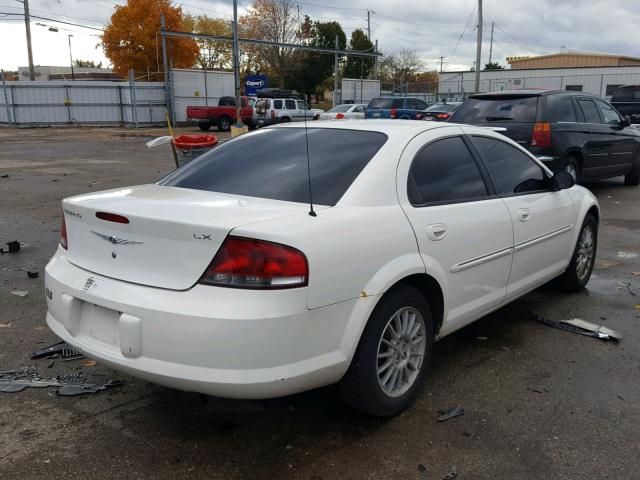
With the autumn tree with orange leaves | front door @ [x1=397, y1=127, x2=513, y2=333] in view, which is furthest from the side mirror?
the autumn tree with orange leaves

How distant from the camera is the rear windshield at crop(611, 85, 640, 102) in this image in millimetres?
21406

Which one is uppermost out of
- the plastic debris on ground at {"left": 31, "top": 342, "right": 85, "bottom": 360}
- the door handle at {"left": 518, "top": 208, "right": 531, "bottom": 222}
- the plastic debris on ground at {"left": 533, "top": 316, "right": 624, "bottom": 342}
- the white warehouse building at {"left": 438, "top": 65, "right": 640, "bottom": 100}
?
the white warehouse building at {"left": 438, "top": 65, "right": 640, "bottom": 100}

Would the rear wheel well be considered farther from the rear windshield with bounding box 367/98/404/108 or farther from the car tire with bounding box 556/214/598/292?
the rear windshield with bounding box 367/98/404/108

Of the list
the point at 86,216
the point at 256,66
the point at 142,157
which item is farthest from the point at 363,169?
the point at 256,66

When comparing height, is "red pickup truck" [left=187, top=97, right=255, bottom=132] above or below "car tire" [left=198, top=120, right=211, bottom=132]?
above

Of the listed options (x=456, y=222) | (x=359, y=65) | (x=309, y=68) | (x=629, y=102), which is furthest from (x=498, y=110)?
(x=359, y=65)

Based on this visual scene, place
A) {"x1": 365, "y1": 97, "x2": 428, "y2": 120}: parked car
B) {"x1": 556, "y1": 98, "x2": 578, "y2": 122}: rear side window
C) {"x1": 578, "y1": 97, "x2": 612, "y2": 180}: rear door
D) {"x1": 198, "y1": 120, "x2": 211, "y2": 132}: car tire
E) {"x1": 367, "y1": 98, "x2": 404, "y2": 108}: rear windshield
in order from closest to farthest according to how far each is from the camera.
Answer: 1. {"x1": 556, "y1": 98, "x2": 578, "y2": 122}: rear side window
2. {"x1": 578, "y1": 97, "x2": 612, "y2": 180}: rear door
3. {"x1": 365, "y1": 97, "x2": 428, "y2": 120}: parked car
4. {"x1": 367, "y1": 98, "x2": 404, "y2": 108}: rear windshield
5. {"x1": 198, "y1": 120, "x2": 211, "y2": 132}: car tire

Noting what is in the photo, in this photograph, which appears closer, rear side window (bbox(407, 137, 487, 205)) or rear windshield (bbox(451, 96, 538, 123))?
rear side window (bbox(407, 137, 487, 205))

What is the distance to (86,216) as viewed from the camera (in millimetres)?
3076

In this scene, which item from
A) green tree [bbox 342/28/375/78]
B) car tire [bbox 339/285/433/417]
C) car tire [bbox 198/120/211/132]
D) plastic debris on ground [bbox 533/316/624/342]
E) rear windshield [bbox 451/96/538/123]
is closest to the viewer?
car tire [bbox 339/285/433/417]

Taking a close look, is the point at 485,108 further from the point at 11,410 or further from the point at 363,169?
the point at 11,410

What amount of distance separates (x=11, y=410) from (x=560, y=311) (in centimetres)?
404

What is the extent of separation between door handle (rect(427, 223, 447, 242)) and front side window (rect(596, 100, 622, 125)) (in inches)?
337

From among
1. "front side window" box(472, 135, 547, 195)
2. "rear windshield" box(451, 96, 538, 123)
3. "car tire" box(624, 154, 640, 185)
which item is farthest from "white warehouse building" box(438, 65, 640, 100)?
"front side window" box(472, 135, 547, 195)
